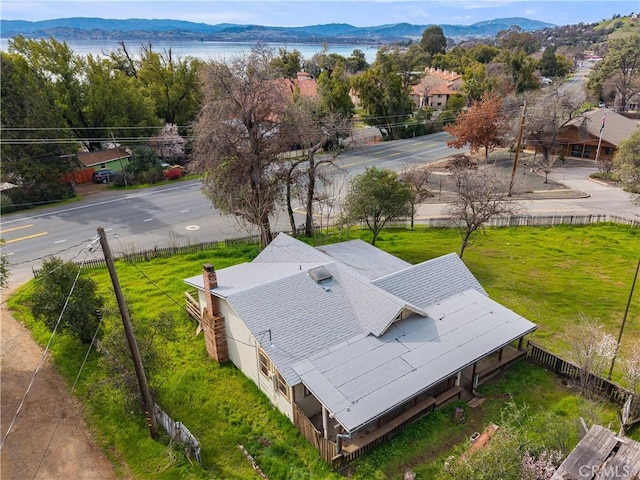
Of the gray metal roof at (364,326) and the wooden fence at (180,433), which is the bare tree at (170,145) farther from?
the wooden fence at (180,433)

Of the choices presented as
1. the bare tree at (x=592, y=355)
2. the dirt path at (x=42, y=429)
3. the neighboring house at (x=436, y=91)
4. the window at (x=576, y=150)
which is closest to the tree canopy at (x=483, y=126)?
the window at (x=576, y=150)

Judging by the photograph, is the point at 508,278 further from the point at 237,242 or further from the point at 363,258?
the point at 237,242

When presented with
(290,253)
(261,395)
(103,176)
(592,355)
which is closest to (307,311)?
(261,395)

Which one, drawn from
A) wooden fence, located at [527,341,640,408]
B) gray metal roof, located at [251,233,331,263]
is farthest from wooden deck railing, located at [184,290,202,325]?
wooden fence, located at [527,341,640,408]

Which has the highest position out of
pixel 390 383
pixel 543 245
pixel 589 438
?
pixel 589 438

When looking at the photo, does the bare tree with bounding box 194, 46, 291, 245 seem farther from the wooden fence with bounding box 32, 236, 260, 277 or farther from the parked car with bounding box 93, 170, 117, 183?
the parked car with bounding box 93, 170, 117, 183

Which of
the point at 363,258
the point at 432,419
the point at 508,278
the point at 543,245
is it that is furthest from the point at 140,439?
the point at 543,245
